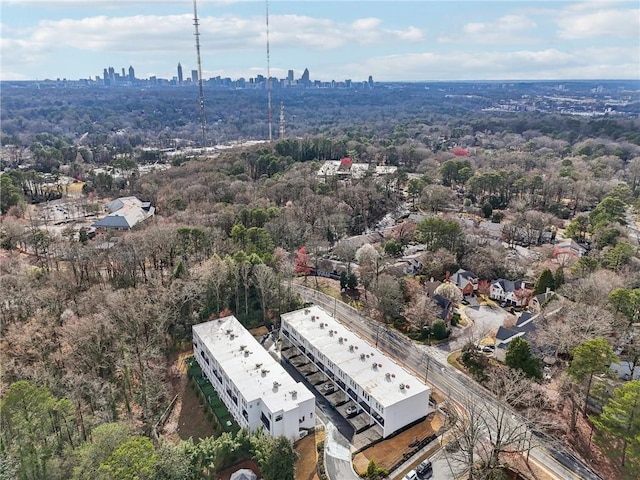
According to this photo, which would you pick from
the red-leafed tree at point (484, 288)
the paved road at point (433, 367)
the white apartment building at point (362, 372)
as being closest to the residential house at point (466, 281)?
the red-leafed tree at point (484, 288)

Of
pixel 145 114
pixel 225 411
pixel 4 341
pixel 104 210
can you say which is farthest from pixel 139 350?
pixel 145 114

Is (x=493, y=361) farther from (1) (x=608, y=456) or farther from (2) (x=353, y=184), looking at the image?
(2) (x=353, y=184)

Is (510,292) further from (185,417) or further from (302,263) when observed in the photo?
(185,417)

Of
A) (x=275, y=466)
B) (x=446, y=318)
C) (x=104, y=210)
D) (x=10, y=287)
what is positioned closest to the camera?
(x=275, y=466)

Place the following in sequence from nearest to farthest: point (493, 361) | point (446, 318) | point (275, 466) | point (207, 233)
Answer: point (275, 466), point (493, 361), point (446, 318), point (207, 233)

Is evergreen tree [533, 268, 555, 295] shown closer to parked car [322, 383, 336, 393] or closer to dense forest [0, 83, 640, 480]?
dense forest [0, 83, 640, 480]

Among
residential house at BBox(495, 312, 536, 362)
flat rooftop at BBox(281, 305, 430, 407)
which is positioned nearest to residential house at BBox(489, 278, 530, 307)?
residential house at BBox(495, 312, 536, 362)

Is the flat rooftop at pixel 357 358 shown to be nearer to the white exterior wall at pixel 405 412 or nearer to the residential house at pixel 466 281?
the white exterior wall at pixel 405 412
